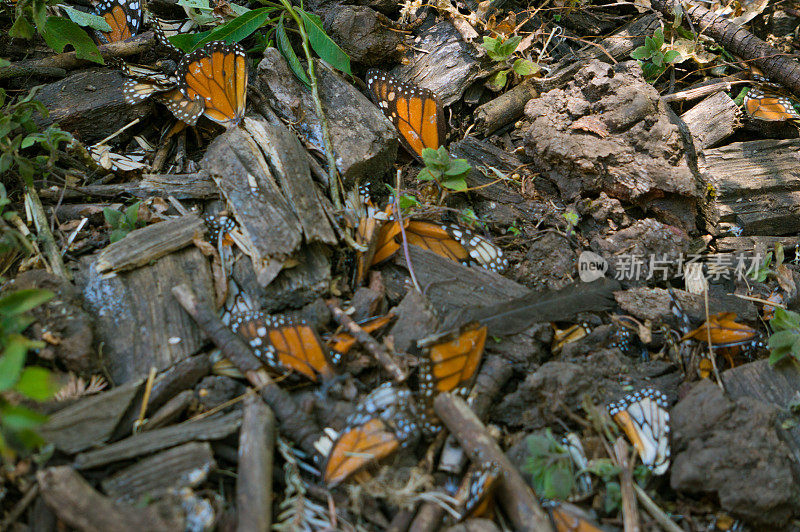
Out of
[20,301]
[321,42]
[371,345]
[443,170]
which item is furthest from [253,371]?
[321,42]

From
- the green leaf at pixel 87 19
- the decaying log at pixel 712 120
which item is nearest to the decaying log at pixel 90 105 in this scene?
the green leaf at pixel 87 19

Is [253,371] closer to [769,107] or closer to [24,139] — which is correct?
[24,139]

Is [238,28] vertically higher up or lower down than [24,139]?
higher up

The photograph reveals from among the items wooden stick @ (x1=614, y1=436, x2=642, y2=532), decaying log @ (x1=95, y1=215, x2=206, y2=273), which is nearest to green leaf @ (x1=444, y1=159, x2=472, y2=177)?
decaying log @ (x1=95, y1=215, x2=206, y2=273)

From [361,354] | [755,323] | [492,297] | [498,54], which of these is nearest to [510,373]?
[492,297]

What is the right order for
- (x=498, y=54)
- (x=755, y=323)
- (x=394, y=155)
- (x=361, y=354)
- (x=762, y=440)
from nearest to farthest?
(x=762, y=440) → (x=361, y=354) → (x=755, y=323) → (x=394, y=155) → (x=498, y=54)

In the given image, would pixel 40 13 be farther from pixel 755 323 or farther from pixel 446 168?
pixel 755 323
